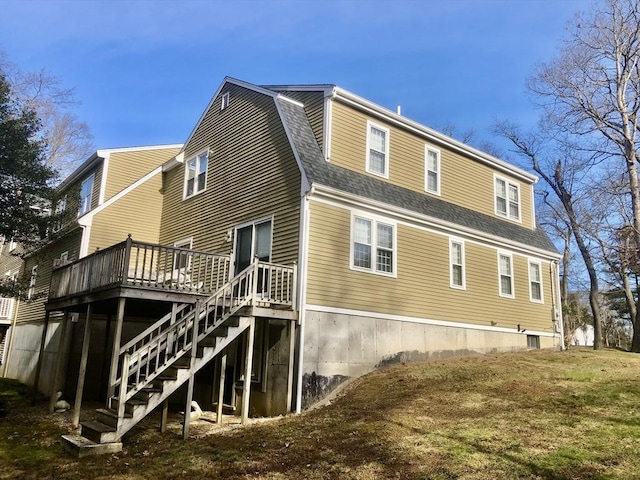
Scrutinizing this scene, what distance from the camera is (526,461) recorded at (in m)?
6.32

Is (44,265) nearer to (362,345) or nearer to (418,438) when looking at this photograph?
(362,345)

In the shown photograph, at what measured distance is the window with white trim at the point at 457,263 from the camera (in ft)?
50.2

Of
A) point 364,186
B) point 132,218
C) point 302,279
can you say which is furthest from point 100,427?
point 132,218

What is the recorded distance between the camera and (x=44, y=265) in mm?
21109

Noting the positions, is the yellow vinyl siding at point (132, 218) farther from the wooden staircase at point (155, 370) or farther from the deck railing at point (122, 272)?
the wooden staircase at point (155, 370)

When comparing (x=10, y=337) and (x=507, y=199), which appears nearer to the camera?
(x=507, y=199)

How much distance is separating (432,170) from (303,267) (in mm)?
6779

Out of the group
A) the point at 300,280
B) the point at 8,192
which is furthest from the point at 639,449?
the point at 8,192

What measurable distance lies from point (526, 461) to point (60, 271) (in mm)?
12446

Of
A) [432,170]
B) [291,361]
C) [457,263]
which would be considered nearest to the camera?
[291,361]

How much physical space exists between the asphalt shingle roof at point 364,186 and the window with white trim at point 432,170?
0.38m

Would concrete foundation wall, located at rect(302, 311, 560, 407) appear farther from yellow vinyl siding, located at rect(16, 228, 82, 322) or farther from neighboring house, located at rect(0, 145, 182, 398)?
yellow vinyl siding, located at rect(16, 228, 82, 322)

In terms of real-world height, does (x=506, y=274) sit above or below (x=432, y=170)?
below

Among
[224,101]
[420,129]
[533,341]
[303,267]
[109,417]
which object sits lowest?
[109,417]
